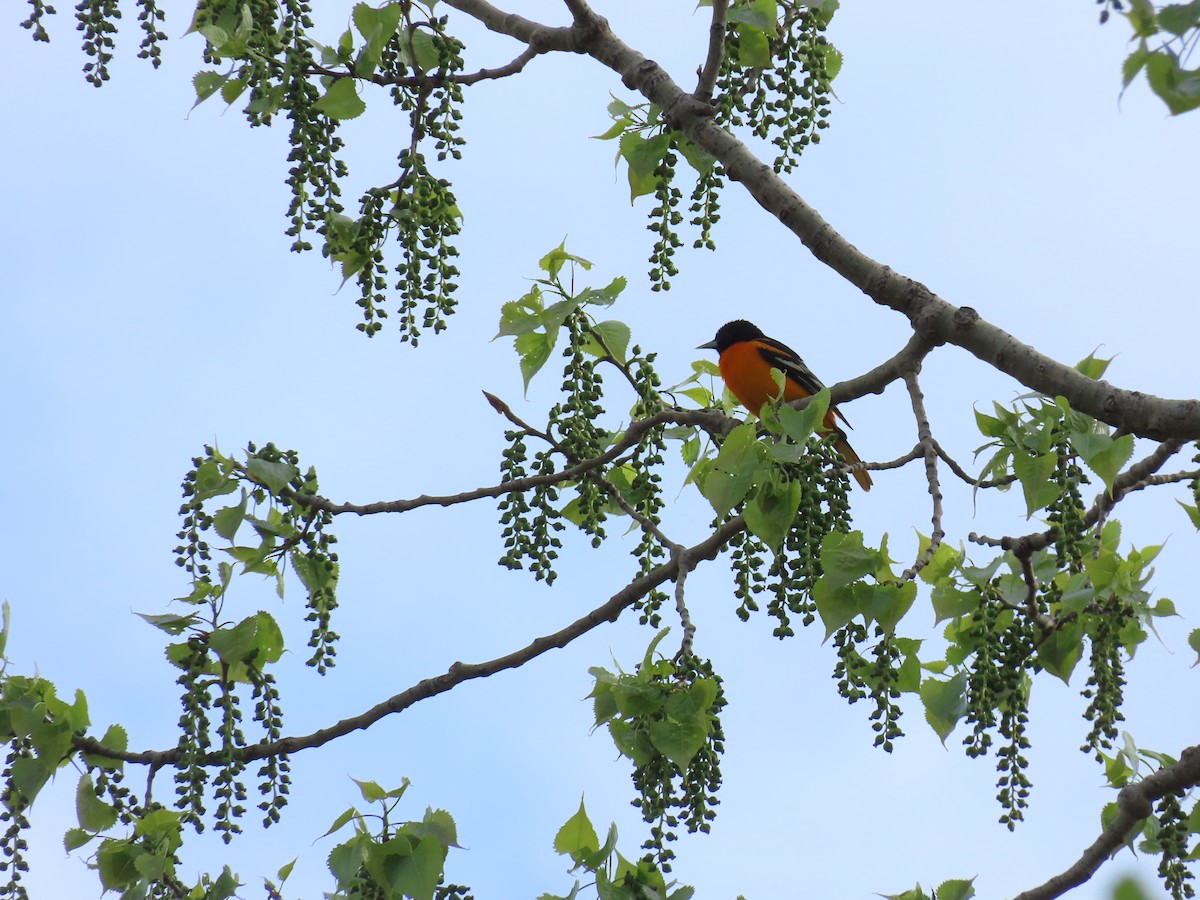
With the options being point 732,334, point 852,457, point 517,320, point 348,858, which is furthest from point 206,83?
point 732,334

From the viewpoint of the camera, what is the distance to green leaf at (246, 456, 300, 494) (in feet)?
12.5

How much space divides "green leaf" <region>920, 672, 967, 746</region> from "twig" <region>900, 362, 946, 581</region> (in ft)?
1.47

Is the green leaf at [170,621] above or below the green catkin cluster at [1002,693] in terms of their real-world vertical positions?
above

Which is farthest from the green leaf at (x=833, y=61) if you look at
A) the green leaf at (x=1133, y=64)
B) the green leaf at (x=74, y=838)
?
the green leaf at (x=74, y=838)

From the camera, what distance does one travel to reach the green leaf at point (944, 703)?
3.87 meters

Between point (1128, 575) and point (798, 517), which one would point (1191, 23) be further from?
point (1128, 575)

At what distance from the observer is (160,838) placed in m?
4.05

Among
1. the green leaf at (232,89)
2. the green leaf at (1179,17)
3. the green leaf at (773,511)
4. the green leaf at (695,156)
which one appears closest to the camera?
the green leaf at (1179,17)

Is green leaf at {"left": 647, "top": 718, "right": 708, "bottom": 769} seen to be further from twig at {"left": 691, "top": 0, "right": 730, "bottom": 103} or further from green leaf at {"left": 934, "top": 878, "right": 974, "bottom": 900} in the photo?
twig at {"left": 691, "top": 0, "right": 730, "bottom": 103}

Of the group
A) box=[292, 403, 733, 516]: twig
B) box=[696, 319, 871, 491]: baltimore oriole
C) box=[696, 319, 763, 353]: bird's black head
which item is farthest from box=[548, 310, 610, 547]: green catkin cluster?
box=[696, 319, 763, 353]: bird's black head

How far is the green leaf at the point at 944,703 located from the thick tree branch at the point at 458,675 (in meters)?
0.88

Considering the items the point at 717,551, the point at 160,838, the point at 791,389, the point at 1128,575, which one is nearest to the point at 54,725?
the point at 160,838

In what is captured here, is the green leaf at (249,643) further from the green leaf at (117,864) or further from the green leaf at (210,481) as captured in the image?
the green leaf at (117,864)

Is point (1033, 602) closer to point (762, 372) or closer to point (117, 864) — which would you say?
point (117, 864)
